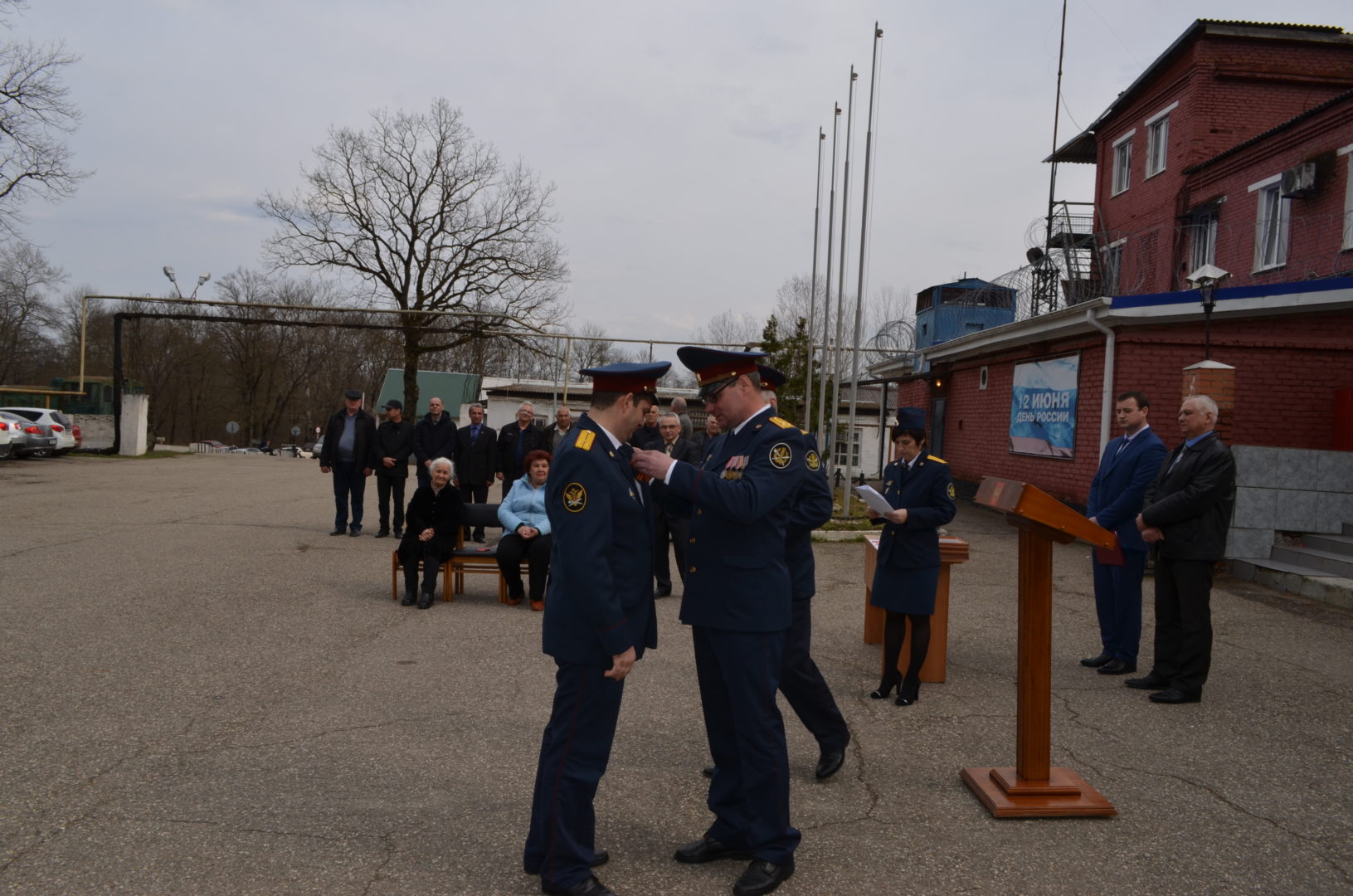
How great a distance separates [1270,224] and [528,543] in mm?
16331

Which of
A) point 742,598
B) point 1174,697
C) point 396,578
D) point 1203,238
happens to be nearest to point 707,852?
point 742,598

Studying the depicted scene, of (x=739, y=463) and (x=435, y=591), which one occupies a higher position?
(x=739, y=463)

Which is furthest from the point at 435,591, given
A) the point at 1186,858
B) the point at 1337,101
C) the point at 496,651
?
the point at 1337,101

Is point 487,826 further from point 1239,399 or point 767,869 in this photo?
point 1239,399

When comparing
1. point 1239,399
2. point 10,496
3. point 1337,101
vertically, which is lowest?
point 10,496

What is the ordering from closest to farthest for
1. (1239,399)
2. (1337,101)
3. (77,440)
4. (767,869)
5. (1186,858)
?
(767,869), (1186,858), (1239,399), (1337,101), (77,440)

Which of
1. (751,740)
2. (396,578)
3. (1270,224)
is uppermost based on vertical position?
(1270,224)

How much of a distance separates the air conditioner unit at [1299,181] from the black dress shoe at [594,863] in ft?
59.4

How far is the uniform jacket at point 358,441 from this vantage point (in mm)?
12805

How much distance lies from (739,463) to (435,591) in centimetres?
653

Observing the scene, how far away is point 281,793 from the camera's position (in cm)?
426

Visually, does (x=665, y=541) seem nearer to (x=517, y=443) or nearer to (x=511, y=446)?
(x=517, y=443)

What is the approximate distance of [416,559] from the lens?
8.89m

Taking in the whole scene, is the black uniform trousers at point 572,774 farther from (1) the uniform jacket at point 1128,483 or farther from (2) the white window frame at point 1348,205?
(2) the white window frame at point 1348,205
